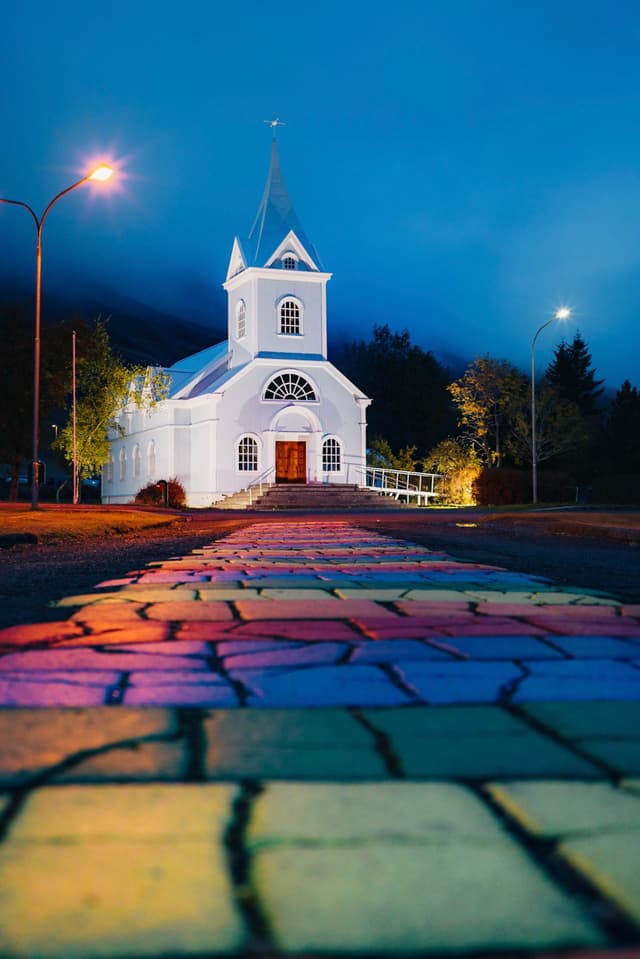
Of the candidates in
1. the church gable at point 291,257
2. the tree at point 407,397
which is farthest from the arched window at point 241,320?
the tree at point 407,397

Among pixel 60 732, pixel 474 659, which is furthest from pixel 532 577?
pixel 60 732

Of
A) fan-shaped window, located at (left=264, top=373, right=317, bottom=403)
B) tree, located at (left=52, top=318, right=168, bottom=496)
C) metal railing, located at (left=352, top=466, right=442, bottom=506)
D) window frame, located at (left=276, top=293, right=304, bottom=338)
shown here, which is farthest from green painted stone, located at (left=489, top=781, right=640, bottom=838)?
tree, located at (left=52, top=318, right=168, bottom=496)

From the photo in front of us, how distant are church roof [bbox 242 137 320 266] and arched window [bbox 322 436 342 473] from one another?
880cm

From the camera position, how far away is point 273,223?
45.2 metres

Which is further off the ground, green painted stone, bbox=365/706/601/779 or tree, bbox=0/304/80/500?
tree, bbox=0/304/80/500

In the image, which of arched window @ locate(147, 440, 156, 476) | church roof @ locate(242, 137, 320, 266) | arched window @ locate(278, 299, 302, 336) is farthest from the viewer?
arched window @ locate(147, 440, 156, 476)

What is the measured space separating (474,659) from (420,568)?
511 cm

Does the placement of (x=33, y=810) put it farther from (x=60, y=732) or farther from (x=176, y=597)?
(x=176, y=597)

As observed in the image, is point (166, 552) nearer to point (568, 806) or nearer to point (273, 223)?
point (568, 806)

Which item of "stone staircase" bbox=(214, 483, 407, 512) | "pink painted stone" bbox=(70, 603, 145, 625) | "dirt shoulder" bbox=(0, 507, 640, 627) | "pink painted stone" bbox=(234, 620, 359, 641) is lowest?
"dirt shoulder" bbox=(0, 507, 640, 627)

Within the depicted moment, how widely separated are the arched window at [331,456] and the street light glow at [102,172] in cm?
2391

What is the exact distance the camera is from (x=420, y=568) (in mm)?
9320

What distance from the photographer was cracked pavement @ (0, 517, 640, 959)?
1.68 metres

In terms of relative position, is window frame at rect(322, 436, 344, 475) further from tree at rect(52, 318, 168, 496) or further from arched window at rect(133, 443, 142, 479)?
arched window at rect(133, 443, 142, 479)
